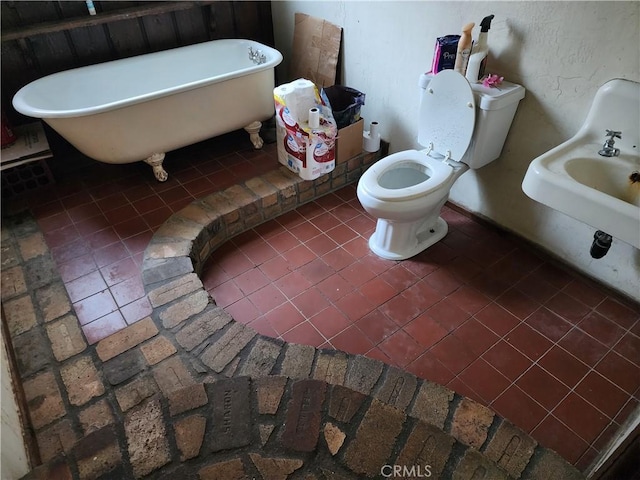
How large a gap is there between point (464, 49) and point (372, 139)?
0.82 m

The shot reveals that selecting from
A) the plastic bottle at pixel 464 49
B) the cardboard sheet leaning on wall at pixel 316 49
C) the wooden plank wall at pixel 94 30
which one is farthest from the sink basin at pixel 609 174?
the wooden plank wall at pixel 94 30

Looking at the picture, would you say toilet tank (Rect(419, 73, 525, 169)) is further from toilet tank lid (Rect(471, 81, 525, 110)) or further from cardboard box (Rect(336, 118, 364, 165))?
cardboard box (Rect(336, 118, 364, 165))

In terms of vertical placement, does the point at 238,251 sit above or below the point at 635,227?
below

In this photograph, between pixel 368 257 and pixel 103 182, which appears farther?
pixel 103 182

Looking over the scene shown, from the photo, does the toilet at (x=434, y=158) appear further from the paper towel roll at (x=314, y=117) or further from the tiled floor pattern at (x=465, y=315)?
the paper towel roll at (x=314, y=117)

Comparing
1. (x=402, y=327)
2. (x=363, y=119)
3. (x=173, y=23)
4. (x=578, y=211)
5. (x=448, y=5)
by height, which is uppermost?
(x=448, y=5)

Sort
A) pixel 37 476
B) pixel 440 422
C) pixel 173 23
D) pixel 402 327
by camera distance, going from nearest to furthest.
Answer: pixel 37 476 → pixel 440 422 → pixel 402 327 → pixel 173 23

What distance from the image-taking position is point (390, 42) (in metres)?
2.22

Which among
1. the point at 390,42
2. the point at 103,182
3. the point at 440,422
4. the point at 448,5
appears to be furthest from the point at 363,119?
the point at 440,422

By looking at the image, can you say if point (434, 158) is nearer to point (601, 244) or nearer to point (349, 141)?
point (349, 141)

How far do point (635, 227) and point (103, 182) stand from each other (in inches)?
101

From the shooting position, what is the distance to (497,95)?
172 cm

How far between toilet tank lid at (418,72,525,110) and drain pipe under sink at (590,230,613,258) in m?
0.64

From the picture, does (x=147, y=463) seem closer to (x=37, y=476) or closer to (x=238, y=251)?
(x=37, y=476)
